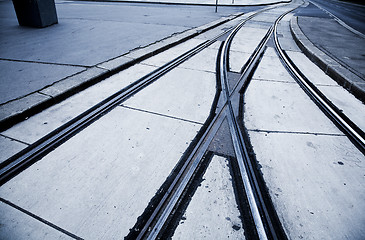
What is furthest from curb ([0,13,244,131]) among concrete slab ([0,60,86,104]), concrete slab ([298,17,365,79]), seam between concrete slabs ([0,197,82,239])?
concrete slab ([298,17,365,79])

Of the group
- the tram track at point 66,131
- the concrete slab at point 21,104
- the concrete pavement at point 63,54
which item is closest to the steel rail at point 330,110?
the tram track at point 66,131

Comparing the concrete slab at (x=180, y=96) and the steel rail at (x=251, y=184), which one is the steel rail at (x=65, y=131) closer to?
the concrete slab at (x=180, y=96)

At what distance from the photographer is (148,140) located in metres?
2.46

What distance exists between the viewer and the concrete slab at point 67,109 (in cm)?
242

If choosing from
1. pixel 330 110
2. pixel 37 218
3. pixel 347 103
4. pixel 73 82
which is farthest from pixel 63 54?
pixel 347 103

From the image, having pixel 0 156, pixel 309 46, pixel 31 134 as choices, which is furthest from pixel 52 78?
pixel 309 46

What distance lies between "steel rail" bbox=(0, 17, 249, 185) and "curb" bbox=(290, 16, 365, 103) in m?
3.43

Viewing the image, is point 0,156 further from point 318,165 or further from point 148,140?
point 318,165

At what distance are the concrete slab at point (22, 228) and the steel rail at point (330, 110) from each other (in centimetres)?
316

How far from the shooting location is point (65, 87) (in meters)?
3.20

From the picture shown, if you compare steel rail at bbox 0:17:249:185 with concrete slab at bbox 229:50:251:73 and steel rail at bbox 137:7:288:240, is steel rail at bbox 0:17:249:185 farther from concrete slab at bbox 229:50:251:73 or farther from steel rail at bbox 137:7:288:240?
concrete slab at bbox 229:50:251:73

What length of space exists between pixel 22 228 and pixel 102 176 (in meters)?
0.65

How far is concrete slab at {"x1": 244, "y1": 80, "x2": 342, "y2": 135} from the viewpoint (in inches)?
110

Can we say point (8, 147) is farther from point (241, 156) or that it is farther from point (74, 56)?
point (74, 56)
